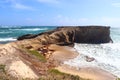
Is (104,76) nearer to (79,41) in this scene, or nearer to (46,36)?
(46,36)

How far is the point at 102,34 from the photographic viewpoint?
42531 millimetres

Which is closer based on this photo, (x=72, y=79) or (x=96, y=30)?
(x=72, y=79)

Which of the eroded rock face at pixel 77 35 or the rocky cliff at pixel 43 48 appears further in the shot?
the eroded rock face at pixel 77 35

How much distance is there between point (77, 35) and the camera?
1577 inches

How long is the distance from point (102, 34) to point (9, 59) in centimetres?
3182

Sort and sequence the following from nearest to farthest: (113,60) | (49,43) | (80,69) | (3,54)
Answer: (3,54) → (80,69) → (113,60) → (49,43)

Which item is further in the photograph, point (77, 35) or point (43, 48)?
point (77, 35)

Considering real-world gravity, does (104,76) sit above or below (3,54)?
below

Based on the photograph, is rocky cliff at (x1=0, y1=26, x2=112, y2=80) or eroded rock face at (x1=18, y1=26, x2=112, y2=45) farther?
eroded rock face at (x1=18, y1=26, x2=112, y2=45)

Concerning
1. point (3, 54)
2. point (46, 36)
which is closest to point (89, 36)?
point (46, 36)

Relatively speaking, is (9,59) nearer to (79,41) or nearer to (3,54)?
(3,54)

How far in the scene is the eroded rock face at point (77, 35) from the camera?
35.7m

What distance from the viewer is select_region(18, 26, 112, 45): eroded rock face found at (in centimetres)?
3569

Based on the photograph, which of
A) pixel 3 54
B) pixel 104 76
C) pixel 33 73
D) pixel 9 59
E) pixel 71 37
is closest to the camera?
pixel 33 73
